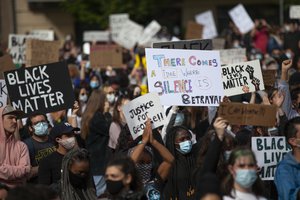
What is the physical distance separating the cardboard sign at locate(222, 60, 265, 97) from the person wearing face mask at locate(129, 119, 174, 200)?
2595 millimetres

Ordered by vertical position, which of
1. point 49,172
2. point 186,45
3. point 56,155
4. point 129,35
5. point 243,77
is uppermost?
point 186,45

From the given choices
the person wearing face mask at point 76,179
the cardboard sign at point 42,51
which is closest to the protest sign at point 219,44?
the cardboard sign at point 42,51

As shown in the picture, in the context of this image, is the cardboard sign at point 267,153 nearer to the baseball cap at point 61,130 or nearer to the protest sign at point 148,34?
the baseball cap at point 61,130

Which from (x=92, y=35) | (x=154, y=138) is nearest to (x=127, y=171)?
(x=154, y=138)

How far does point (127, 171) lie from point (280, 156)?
7.32 ft

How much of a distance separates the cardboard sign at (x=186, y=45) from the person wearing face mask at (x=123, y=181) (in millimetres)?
3806

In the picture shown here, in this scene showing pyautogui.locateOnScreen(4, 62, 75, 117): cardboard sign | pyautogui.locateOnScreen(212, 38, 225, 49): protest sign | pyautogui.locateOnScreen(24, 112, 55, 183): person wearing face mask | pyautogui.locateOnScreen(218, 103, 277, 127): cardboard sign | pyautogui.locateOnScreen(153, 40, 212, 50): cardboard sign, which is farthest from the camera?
pyautogui.locateOnScreen(212, 38, 225, 49): protest sign

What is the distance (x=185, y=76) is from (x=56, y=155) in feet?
6.63

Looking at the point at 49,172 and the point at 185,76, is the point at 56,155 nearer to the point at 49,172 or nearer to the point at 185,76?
the point at 49,172

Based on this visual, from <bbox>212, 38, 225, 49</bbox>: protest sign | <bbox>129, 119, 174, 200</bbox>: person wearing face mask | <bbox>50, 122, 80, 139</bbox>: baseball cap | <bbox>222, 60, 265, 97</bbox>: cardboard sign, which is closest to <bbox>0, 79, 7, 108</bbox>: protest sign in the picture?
<bbox>50, 122, 80, 139</bbox>: baseball cap

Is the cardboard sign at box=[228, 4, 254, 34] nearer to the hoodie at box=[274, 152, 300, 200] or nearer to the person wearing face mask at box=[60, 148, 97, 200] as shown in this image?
the hoodie at box=[274, 152, 300, 200]

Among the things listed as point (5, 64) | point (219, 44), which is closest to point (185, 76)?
point (5, 64)

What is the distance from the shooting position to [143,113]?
8.76 metres

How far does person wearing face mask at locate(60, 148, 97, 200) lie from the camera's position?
706cm
